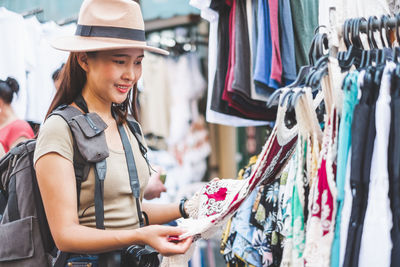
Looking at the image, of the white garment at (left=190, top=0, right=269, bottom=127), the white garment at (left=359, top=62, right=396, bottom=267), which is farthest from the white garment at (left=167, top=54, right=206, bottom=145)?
the white garment at (left=359, top=62, right=396, bottom=267)

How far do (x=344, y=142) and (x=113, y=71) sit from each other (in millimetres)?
898

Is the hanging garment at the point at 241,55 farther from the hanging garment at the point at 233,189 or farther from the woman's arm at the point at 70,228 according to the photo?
the woman's arm at the point at 70,228

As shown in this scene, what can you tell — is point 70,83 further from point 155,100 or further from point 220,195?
point 155,100

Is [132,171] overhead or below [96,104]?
below

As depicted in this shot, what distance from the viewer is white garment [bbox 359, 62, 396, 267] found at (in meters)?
1.20

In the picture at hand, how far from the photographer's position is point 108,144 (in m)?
1.83

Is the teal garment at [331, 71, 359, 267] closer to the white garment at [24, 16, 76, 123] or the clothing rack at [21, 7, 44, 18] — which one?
the white garment at [24, 16, 76, 123]

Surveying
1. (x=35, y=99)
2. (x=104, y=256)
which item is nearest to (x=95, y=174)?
(x=104, y=256)

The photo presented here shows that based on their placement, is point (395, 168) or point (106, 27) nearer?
point (395, 168)

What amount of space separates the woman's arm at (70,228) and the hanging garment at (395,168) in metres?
0.68

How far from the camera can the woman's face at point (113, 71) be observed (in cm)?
178

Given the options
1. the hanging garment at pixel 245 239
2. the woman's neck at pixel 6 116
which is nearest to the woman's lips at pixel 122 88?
the hanging garment at pixel 245 239

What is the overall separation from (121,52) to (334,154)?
89 centimetres

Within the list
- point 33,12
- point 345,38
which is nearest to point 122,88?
point 345,38
